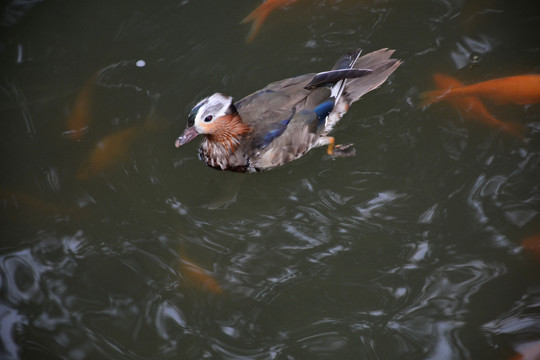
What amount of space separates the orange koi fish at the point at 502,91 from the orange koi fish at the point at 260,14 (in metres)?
1.57

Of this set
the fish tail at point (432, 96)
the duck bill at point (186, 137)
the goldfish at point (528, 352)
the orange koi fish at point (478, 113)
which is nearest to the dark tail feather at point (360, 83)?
the fish tail at point (432, 96)

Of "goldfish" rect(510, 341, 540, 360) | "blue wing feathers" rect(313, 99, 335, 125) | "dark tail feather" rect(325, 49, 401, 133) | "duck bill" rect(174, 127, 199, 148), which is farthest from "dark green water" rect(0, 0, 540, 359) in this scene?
"duck bill" rect(174, 127, 199, 148)

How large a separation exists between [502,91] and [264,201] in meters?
2.06

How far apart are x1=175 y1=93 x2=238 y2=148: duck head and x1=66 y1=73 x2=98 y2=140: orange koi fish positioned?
1149 mm

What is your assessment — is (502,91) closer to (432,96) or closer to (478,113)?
(478,113)

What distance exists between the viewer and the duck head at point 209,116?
3898 millimetres

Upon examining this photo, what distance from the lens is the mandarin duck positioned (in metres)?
3.93

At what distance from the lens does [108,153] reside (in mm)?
4387

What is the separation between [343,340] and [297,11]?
9.88 feet

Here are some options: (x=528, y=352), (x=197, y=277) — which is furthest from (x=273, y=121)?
(x=528, y=352)

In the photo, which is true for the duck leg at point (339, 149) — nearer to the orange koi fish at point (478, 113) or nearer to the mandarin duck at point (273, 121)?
the mandarin duck at point (273, 121)

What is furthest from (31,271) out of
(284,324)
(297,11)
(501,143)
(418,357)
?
(501,143)

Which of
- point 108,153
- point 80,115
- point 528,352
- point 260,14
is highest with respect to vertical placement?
point 260,14

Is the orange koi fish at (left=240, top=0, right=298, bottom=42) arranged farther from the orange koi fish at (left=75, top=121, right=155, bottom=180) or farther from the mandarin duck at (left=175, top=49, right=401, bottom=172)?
the orange koi fish at (left=75, top=121, right=155, bottom=180)
